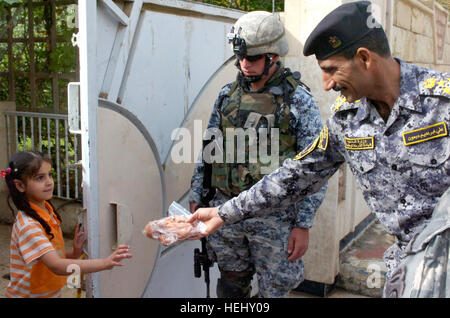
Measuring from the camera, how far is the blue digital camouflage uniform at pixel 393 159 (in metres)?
1.59

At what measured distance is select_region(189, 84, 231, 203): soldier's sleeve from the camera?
2.62 metres

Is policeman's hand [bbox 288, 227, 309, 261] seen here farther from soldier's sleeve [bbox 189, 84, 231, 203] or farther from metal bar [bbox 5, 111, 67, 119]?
metal bar [bbox 5, 111, 67, 119]

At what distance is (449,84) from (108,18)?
1440 mm

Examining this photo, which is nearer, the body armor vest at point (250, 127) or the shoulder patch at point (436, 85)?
the shoulder patch at point (436, 85)

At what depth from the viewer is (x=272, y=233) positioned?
2.50 metres

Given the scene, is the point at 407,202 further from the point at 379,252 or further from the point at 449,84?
the point at 379,252

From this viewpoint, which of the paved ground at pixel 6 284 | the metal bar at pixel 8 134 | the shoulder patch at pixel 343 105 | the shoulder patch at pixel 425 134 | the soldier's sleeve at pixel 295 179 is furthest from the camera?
the metal bar at pixel 8 134

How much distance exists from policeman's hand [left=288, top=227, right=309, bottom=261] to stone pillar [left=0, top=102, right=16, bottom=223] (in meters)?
3.33

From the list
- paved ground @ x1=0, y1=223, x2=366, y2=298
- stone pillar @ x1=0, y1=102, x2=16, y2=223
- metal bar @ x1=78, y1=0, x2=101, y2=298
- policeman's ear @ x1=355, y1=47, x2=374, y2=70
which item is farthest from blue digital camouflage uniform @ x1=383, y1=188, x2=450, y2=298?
stone pillar @ x1=0, y1=102, x2=16, y2=223

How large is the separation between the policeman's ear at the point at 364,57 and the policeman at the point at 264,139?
84 cm

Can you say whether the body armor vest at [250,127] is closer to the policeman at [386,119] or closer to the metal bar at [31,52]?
the policeman at [386,119]

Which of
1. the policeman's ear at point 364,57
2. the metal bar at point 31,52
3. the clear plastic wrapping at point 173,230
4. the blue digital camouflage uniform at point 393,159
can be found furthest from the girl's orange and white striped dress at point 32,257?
the metal bar at point 31,52

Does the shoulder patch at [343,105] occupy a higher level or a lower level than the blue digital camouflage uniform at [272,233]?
higher

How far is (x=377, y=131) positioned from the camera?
173cm
